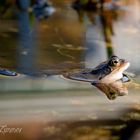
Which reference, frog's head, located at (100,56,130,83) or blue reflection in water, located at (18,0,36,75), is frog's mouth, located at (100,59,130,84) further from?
blue reflection in water, located at (18,0,36,75)

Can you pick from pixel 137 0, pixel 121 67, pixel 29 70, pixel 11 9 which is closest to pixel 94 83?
pixel 121 67

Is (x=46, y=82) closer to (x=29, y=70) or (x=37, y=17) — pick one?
(x=29, y=70)

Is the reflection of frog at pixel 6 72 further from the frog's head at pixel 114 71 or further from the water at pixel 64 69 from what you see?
the frog's head at pixel 114 71

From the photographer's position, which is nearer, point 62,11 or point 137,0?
point 62,11

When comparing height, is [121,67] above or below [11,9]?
above

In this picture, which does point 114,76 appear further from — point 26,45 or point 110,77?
point 26,45

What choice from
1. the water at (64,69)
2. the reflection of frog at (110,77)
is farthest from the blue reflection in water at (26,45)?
the reflection of frog at (110,77)
